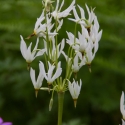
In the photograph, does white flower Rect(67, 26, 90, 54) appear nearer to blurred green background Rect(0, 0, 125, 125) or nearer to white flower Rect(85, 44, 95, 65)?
white flower Rect(85, 44, 95, 65)

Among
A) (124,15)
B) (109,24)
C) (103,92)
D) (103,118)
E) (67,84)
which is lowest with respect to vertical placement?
(103,118)

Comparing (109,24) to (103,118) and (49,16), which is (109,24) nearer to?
(103,118)

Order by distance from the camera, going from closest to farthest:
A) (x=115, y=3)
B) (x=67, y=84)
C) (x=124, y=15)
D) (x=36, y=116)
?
(x=67, y=84), (x=124, y=15), (x=36, y=116), (x=115, y=3)

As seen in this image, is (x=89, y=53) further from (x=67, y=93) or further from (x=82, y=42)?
(x=67, y=93)

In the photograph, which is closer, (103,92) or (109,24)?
(103,92)

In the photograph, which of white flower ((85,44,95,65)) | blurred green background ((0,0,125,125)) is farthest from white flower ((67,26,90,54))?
blurred green background ((0,0,125,125))

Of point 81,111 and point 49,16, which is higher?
point 49,16

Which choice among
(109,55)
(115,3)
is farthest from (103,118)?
(115,3)

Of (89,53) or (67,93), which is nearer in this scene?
(89,53)

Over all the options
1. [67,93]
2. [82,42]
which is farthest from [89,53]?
[67,93]

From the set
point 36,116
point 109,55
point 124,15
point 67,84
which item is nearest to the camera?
point 67,84
